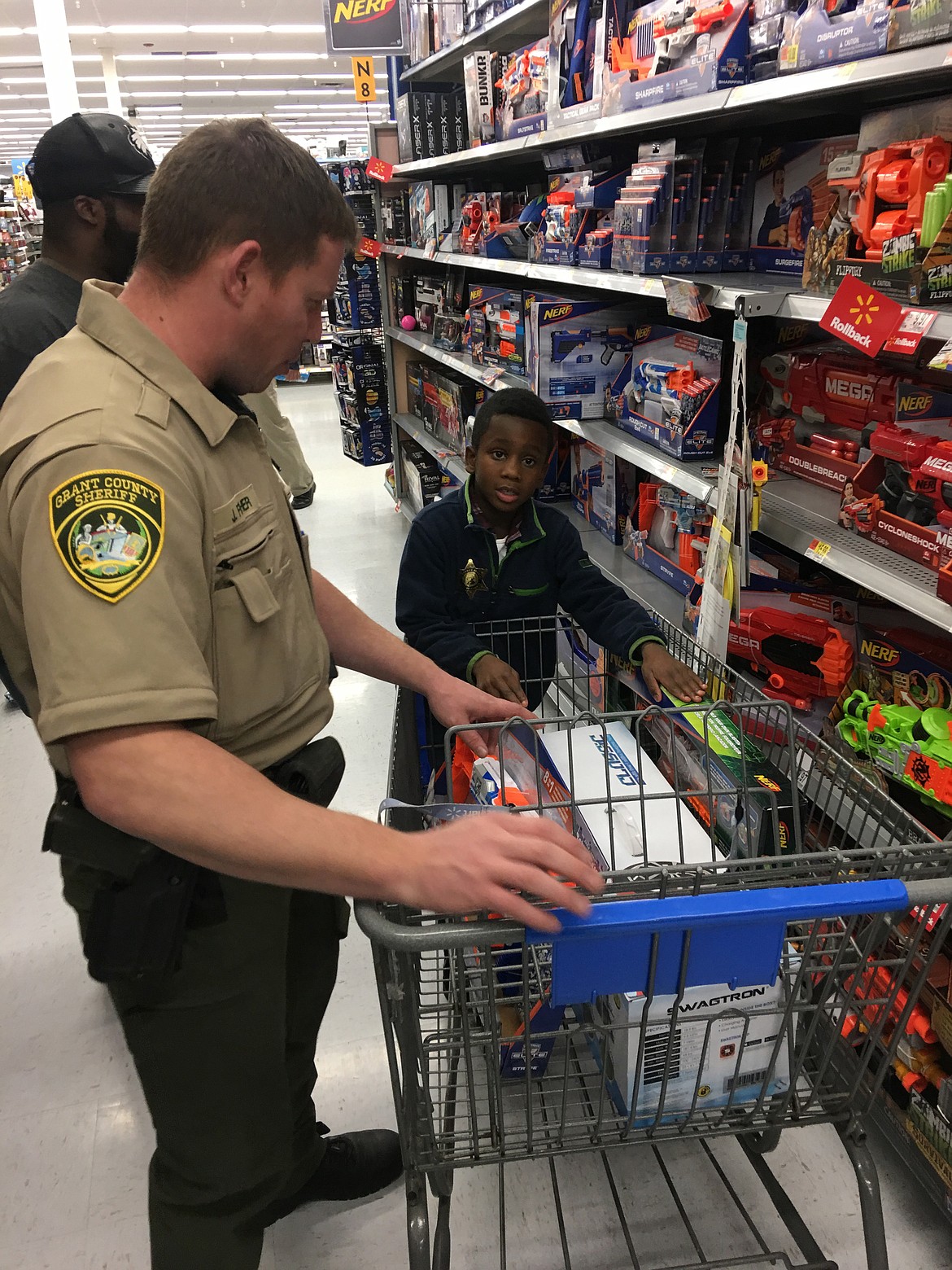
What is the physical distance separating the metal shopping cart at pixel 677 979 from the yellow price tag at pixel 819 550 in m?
0.28

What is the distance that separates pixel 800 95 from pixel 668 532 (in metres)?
1.25

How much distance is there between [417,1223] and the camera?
1.13m

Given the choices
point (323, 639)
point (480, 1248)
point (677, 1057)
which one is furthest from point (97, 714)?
point (480, 1248)

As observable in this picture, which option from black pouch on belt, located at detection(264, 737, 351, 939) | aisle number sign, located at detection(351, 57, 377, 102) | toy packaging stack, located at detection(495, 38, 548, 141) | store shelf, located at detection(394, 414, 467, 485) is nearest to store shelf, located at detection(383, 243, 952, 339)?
toy packaging stack, located at detection(495, 38, 548, 141)

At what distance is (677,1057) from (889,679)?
0.94 meters

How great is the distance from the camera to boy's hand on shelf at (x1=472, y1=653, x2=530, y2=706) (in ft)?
5.15

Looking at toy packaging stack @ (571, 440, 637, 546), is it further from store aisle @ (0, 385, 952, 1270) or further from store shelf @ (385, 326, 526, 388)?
store aisle @ (0, 385, 952, 1270)

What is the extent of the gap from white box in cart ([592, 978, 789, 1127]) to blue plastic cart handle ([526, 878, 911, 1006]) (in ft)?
0.59

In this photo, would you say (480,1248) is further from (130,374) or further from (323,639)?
(130,374)

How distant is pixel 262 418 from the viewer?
14.1 feet

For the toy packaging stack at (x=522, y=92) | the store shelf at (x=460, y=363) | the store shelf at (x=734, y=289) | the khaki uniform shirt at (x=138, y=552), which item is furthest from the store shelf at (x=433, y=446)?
the khaki uniform shirt at (x=138, y=552)

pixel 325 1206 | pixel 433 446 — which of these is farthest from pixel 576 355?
pixel 325 1206

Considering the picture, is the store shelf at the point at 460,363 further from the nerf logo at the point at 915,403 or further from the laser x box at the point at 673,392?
the nerf logo at the point at 915,403

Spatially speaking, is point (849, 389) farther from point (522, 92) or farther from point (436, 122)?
point (436, 122)
